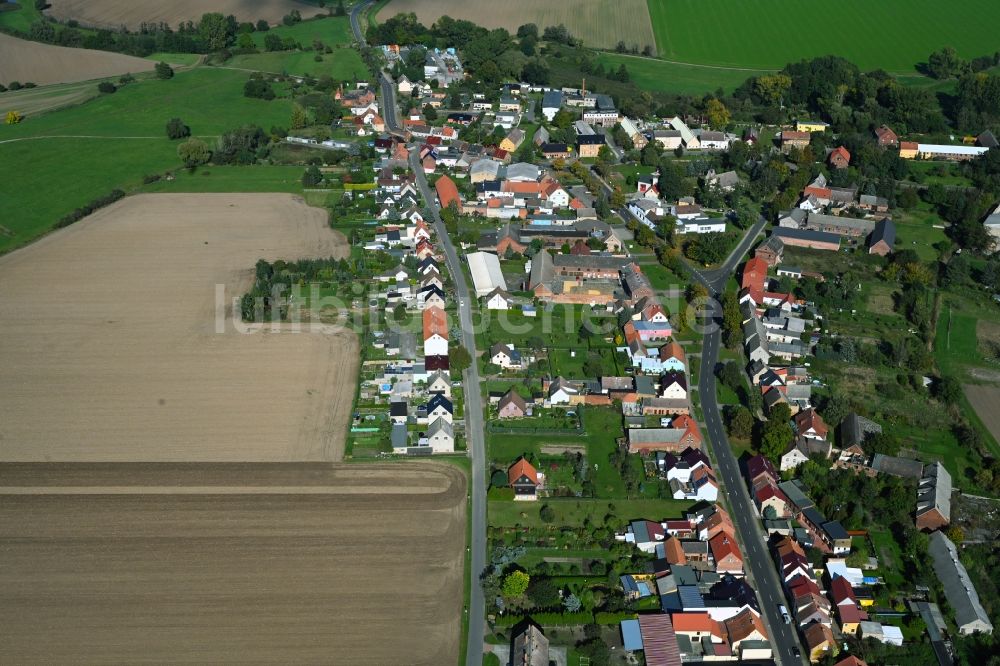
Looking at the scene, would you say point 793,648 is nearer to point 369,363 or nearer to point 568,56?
point 369,363

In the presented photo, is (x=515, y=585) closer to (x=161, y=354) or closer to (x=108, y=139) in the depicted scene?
(x=161, y=354)

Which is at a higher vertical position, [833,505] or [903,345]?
[903,345]

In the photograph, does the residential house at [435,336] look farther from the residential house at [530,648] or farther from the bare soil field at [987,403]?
the bare soil field at [987,403]

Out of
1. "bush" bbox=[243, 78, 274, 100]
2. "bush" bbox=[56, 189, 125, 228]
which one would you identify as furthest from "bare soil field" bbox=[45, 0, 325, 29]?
"bush" bbox=[56, 189, 125, 228]

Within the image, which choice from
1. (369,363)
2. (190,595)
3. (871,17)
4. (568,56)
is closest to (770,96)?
(568,56)

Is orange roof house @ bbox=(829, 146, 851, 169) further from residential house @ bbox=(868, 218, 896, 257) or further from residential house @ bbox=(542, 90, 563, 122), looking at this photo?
residential house @ bbox=(542, 90, 563, 122)

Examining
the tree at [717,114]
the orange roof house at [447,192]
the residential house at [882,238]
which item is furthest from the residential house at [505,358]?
the tree at [717,114]

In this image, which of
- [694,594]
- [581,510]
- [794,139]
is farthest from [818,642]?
[794,139]
